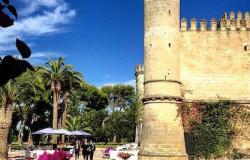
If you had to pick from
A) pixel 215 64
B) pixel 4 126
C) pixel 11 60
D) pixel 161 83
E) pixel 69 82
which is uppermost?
pixel 69 82

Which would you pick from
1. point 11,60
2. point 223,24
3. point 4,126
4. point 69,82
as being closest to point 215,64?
point 223,24

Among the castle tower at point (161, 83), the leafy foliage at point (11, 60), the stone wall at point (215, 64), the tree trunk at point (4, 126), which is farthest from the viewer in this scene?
the stone wall at point (215, 64)

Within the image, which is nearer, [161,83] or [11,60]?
[11,60]

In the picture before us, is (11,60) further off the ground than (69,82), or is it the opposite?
(69,82)

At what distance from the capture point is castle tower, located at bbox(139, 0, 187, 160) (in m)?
20.5

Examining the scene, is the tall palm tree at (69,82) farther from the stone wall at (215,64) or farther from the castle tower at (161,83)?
the castle tower at (161,83)

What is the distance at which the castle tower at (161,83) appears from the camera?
67.3 ft

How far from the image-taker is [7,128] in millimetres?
19562

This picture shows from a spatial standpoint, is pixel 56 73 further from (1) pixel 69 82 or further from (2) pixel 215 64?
(2) pixel 215 64

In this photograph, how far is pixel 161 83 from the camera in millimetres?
20922

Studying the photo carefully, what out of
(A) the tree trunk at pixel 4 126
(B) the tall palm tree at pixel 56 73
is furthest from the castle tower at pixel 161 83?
(B) the tall palm tree at pixel 56 73

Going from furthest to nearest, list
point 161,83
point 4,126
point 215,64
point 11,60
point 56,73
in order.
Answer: point 56,73
point 215,64
point 161,83
point 4,126
point 11,60

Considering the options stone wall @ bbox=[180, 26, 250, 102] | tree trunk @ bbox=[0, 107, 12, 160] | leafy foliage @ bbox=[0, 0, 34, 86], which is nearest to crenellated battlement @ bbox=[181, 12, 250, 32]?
stone wall @ bbox=[180, 26, 250, 102]

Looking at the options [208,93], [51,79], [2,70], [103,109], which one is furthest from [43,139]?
[2,70]
